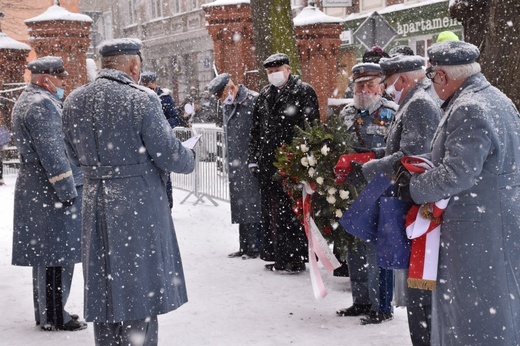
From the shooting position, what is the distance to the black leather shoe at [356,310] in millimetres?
6129

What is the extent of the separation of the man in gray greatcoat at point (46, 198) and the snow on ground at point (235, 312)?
0.44 m

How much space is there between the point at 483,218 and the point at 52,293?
358 centimetres

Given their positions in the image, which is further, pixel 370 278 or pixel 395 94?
pixel 370 278

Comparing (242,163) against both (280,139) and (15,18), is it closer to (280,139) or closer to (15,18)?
(280,139)

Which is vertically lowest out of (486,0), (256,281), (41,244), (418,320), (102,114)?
(256,281)

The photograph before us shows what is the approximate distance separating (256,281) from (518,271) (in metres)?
3.91

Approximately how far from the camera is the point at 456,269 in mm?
3830

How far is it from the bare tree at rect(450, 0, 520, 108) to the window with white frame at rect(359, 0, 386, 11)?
21589mm

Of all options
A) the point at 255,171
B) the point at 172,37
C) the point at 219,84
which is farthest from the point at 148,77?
the point at 172,37

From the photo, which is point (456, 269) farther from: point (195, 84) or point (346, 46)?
point (195, 84)

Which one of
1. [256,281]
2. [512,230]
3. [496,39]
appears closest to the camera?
[512,230]

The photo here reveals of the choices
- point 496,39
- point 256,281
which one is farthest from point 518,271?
point 256,281

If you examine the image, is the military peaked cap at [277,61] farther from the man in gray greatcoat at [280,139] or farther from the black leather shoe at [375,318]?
the black leather shoe at [375,318]

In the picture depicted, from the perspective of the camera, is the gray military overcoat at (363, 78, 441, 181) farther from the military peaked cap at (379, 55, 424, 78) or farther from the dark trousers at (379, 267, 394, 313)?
the dark trousers at (379, 267, 394, 313)
